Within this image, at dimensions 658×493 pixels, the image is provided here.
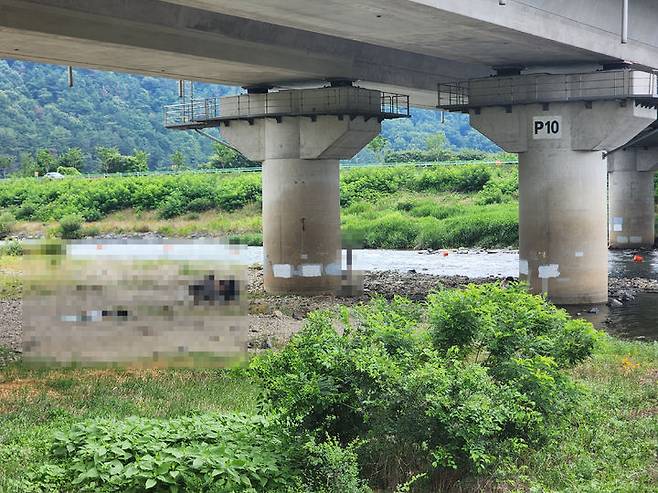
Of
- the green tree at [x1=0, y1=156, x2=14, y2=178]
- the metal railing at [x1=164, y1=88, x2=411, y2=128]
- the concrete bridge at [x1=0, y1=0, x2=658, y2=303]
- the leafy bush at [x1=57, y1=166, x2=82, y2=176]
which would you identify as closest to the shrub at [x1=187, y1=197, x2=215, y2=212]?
the leafy bush at [x1=57, y1=166, x2=82, y2=176]

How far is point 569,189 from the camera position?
33.8 m

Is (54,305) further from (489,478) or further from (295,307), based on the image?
(295,307)

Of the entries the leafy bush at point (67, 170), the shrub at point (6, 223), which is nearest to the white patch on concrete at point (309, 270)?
the shrub at point (6, 223)

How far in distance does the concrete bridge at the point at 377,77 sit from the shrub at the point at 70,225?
28.0 metres

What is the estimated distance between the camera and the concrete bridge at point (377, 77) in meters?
24.6

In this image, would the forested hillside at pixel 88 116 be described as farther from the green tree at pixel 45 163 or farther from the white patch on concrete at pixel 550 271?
the white patch on concrete at pixel 550 271

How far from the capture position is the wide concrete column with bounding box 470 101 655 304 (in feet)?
111

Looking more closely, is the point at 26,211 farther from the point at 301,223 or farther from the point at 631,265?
the point at 631,265

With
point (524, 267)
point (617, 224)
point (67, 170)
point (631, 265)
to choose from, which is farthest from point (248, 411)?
point (67, 170)

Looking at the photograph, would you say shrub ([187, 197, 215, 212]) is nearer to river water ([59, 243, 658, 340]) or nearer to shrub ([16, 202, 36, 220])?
shrub ([16, 202, 36, 220])

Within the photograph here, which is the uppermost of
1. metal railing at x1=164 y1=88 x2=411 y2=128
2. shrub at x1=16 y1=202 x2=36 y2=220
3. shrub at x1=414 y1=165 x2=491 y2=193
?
metal railing at x1=164 y1=88 x2=411 y2=128

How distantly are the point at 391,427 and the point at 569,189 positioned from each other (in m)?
24.0

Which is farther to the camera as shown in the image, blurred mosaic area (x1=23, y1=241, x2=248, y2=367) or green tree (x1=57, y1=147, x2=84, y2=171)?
green tree (x1=57, y1=147, x2=84, y2=171)

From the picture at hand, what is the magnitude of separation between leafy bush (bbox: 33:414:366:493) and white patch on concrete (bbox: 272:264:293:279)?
86.5ft
